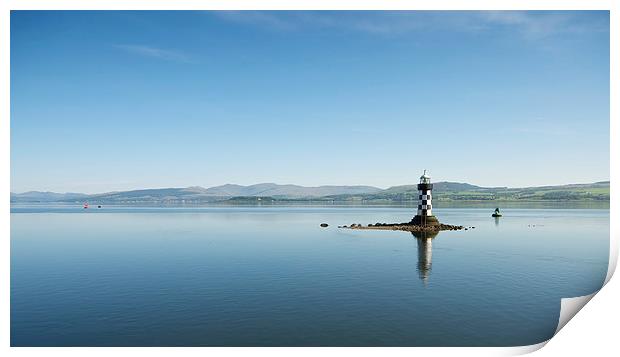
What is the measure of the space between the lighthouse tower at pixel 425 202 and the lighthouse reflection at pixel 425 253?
2.14 metres

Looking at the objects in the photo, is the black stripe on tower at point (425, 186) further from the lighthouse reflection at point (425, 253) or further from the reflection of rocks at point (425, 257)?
the reflection of rocks at point (425, 257)

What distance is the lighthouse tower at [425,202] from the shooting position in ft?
83.2

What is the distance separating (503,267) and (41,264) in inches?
611

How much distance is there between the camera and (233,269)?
13.1m

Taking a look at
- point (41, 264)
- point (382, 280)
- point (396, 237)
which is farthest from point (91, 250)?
point (396, 237)

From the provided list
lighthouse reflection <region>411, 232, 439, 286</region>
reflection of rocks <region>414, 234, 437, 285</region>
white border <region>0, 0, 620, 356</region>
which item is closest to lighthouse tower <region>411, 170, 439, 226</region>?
lighthouse reflection <region>411, 232, 439, 286</region>

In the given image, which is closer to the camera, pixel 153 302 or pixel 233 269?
pixel 153 302

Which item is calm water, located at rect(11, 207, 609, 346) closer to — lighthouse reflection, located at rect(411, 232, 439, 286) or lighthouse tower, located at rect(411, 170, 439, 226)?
lighthouse reflection, located at rect(411, 232, 439, 286)

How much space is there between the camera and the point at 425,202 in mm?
27719
